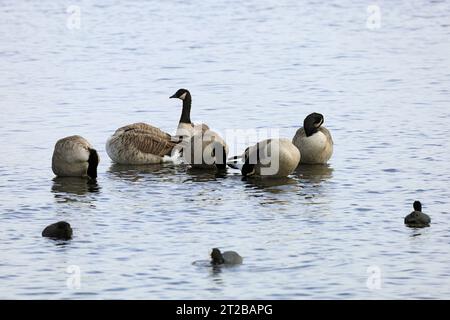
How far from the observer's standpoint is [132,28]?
150ft

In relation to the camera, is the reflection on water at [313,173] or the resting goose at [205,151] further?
the resting goose at [205,151]

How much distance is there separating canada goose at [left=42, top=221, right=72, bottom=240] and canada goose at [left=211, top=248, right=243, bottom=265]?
2.80 meters

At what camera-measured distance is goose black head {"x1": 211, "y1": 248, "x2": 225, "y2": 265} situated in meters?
17.6

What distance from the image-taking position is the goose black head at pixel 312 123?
2477cm

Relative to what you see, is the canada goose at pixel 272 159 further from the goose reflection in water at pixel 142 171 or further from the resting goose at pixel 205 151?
the goose reflection in water at pixel 142 171

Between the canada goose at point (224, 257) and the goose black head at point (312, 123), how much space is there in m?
7.43

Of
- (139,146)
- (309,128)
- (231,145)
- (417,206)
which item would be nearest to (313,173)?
(309,128)

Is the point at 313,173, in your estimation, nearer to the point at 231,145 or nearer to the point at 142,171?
the point at 231,145

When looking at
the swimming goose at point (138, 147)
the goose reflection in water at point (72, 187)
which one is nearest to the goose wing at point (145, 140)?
the swimming goose at point (138, 147)

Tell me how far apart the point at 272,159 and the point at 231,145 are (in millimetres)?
3585

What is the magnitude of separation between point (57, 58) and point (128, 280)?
23544 mm

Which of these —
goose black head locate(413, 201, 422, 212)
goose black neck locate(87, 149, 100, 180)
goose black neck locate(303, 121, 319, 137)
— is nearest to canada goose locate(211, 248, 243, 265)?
goose black head locate(413, 201, 422, 212)

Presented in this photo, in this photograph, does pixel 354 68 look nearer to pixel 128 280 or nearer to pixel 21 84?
pixel 21 84
